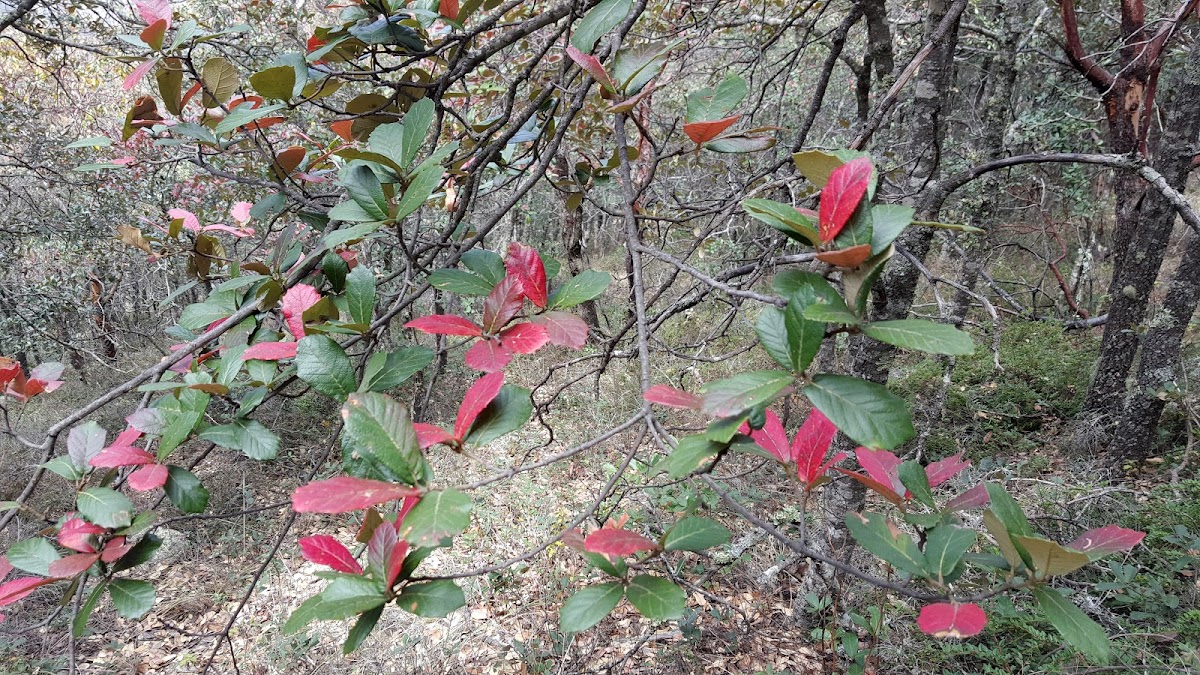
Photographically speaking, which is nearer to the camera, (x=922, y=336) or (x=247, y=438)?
(x=922, y=336)

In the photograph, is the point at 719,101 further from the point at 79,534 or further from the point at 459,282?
the point at 79,534

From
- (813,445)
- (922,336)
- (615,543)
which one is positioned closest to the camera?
(922,336)

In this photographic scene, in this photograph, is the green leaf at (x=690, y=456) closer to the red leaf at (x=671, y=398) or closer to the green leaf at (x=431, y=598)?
the red leaf at (x=671, y=398)

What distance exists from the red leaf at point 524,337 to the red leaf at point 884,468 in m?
0.42

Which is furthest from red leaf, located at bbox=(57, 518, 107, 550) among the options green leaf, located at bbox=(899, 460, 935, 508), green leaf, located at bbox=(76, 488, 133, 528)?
green leaf, located at bbox=(899, 460, 935, 508)

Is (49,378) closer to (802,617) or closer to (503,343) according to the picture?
(503,343)

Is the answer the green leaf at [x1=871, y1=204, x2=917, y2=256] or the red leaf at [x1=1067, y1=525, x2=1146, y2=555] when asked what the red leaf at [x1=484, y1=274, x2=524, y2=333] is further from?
the red leaf at [x1=1067, y1=525, x2=1146, y2=555]

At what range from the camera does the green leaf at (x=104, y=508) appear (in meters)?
0.56

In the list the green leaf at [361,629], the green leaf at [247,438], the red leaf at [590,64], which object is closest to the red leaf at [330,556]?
the green leaf at [361,629]

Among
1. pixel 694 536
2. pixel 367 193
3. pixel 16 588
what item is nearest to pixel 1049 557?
pixel 694 536

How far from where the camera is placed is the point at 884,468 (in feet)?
2.20

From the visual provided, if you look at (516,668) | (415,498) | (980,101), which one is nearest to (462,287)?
(415,498)

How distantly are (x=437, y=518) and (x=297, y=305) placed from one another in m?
0.39

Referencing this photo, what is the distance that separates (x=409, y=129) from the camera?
643 millimetres
